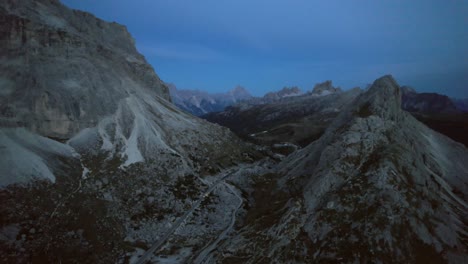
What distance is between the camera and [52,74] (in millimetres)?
90125

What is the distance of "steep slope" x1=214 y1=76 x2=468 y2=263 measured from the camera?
148 ft

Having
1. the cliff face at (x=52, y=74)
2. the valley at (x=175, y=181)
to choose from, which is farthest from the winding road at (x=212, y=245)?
the cliff face at (x=52, y=74)

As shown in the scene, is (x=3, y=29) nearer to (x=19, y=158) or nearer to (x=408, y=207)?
(x=19, y=158)

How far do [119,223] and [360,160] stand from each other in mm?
50875

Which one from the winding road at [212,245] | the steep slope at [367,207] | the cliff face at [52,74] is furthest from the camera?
the cliff face at [52,74]

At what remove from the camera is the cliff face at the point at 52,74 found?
80625mm

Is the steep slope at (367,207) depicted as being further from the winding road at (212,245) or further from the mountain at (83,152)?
the mountain at (83,152)

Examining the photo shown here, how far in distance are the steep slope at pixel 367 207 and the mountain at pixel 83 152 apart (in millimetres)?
18606

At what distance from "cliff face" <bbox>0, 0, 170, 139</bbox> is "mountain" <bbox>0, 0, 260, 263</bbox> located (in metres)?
0.29

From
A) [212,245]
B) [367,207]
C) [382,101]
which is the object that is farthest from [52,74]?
[382,101]

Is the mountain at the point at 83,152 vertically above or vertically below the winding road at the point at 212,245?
above

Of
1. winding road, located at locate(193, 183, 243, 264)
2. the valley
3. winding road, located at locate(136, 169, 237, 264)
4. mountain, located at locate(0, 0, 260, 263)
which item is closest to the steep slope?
the valley

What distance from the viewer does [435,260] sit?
1688 inches

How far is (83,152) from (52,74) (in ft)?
90.4
